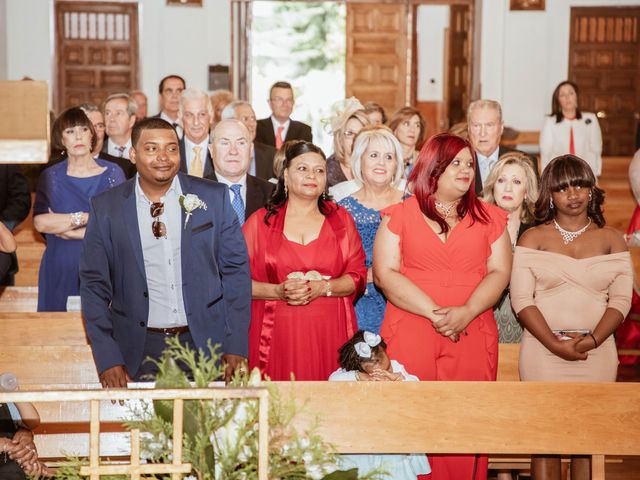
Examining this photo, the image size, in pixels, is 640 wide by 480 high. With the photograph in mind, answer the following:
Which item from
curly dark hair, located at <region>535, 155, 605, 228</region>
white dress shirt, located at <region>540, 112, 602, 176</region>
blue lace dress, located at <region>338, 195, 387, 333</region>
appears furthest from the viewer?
white dress shirt, located at <region>540, 112, 602, 176</region>

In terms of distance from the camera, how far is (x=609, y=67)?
48.4 ft

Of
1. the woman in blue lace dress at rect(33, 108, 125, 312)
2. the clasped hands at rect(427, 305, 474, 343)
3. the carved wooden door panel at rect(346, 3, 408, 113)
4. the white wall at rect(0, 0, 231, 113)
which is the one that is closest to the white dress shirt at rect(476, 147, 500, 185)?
the clasped hands at rect(427, 305, 474, 343)

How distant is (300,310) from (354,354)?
469 mm

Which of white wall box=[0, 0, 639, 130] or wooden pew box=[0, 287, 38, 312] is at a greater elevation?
white wall box=[0, 0, 639, 130]

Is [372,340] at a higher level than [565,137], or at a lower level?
lower

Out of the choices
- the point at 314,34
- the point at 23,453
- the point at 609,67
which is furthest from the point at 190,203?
the point at 314,34

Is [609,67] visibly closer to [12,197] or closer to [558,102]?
[558,102]

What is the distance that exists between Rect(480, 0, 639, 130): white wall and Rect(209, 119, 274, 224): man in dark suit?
9368 millimetres

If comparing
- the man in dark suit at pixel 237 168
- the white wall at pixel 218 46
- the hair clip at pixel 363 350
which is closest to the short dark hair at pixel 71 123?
the man in dark suit at pixel 237 168

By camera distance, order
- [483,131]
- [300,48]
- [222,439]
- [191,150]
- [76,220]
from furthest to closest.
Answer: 1. [300,48]
2. [191,150]
3. [483,131]
4. [76,220]
5. [222,439]

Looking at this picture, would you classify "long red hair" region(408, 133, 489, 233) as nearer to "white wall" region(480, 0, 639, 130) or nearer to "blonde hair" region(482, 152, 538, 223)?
"blonde hair" region(482, 152, 538, 223)

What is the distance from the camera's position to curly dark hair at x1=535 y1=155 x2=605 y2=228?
4.30 m

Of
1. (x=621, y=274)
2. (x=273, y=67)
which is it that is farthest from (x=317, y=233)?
(x=273, y=67)

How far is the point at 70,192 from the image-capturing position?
5477mm
